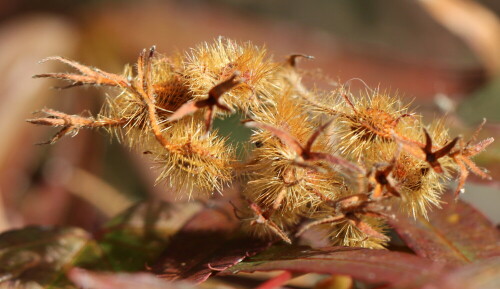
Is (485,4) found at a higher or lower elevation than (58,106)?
higher

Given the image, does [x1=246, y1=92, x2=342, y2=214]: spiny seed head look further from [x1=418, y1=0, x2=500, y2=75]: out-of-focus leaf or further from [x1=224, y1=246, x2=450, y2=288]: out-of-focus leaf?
[x1=418, y1=0, x2=500, y2=75]: out-of-focus leaf

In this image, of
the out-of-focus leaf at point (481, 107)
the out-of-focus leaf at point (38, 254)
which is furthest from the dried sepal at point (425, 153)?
the out-of-focus leaf at point (481, 107)

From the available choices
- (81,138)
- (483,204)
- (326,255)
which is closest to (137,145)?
(326,255)

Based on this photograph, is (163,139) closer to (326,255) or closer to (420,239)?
(326,255)

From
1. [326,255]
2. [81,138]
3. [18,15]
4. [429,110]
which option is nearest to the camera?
[326,255]

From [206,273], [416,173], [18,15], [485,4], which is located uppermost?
[485,4]

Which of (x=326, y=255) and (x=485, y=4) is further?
(x=485, y=4)

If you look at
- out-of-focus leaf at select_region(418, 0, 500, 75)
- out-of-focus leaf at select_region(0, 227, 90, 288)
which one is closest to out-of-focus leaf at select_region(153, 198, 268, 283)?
out-of-focus leaf at select_region(0, 227, 90, 288)
